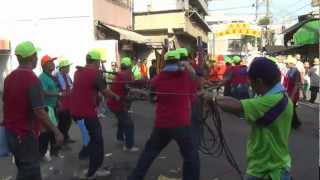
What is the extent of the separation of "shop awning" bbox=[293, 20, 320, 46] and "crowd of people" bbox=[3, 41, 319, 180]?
16.1 meters

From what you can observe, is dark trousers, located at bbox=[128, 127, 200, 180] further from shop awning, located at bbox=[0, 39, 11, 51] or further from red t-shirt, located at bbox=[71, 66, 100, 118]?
shop awning, located at bbox=[0, 39, 11, 51]

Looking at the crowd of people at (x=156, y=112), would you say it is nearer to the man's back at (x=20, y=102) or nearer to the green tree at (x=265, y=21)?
the man's back at (x=20, y=102)

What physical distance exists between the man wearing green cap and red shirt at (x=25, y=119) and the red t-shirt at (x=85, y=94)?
2.68 metres

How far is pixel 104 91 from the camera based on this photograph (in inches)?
332

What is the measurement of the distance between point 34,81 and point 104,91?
2.71 meters

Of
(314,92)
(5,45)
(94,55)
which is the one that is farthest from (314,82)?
(94,55)

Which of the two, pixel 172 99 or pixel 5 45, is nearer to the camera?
pixel 172 99

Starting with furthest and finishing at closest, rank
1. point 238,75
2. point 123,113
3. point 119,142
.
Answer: point 238,75 < point 119,142 < point 123,113

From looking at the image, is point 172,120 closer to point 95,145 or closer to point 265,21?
point 95,145

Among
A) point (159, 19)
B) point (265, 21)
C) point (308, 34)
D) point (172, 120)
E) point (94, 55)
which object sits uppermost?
point (265, 21)

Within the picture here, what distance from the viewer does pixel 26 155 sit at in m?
5.73

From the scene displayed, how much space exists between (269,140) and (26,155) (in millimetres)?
2338

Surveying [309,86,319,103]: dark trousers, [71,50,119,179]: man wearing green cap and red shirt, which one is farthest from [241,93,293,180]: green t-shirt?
[309,86,319,103]: dark trousers

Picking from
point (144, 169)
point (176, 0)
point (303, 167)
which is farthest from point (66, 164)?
point (176, 0)
